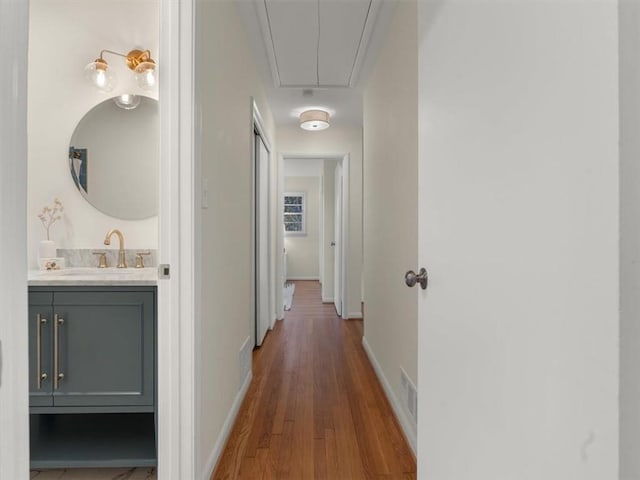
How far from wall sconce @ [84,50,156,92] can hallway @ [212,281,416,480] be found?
1991 millimetres

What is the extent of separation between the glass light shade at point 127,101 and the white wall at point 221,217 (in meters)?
0.60

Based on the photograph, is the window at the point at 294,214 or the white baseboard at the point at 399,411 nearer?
the white baseboard at the point at 399,411

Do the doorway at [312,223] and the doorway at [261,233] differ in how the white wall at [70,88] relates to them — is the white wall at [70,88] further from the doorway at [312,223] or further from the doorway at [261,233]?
the doorway at [312,223]

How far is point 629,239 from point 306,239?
7.46 metres

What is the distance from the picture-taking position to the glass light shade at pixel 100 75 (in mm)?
1898

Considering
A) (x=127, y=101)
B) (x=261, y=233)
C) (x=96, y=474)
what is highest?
(x=127, y=101)

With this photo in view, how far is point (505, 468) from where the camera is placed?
1.91ft

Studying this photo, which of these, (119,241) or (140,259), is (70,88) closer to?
(119,241)

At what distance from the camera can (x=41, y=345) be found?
1.39m

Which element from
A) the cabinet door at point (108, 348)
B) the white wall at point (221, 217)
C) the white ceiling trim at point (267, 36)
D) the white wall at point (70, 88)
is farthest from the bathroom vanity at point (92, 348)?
the white ceiling trim at point (267, 36)

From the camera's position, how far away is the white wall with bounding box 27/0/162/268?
1.95 metres

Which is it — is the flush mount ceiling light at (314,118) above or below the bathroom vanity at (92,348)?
above

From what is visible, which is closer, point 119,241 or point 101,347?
point 101,347

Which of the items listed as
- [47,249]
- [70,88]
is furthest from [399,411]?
[70,88]
